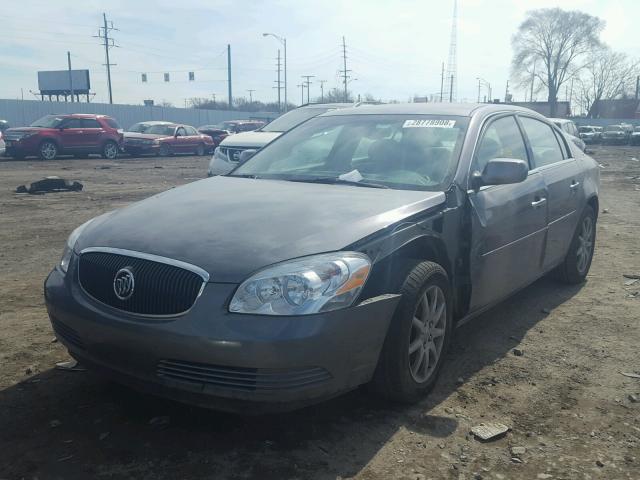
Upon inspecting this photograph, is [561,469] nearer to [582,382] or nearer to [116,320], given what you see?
[582,382]

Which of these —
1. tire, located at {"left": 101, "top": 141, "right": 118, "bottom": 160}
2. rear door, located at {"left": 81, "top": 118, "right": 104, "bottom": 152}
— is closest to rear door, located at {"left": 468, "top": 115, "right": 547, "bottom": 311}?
rear door, located at {"left": 81, "top": 118, "right": 104, "bottom": 152}

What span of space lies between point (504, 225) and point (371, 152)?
1.03 metres

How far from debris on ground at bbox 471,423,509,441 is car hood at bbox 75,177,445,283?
113cm

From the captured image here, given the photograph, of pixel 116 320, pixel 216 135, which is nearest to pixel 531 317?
pixel 116 320

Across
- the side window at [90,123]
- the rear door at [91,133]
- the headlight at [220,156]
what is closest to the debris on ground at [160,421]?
the headlight at [220,156]

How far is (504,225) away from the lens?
13.9ft

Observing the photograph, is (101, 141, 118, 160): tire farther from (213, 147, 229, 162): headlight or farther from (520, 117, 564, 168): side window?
Result: (520, 117, 564, 168): side window

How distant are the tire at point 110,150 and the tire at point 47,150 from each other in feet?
6.34

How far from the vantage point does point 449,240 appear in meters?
3.71

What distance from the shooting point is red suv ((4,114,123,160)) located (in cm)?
2245

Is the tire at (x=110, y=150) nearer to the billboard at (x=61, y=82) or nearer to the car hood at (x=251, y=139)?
the car hood at (x=251, y=139)

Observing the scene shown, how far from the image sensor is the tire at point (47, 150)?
74.8 feet

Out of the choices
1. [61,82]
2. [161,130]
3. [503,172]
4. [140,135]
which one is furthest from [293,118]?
[61,82]

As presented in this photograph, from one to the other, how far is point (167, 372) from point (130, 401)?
71 cm
